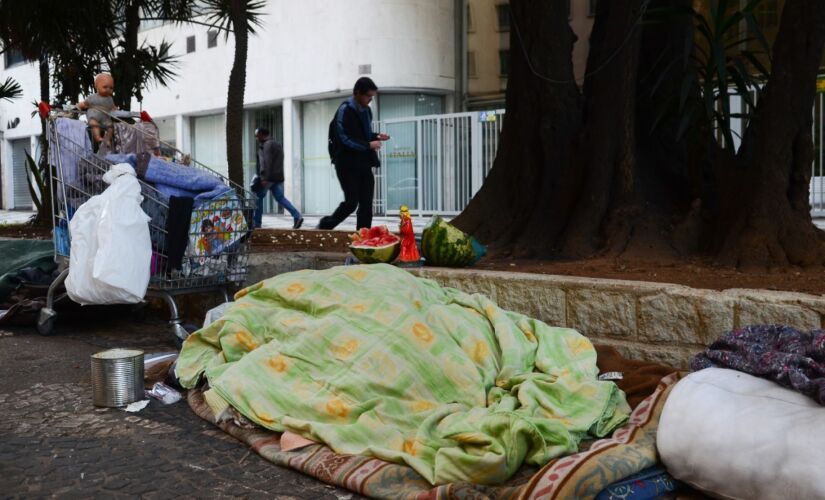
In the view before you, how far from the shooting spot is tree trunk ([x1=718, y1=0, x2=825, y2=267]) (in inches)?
199

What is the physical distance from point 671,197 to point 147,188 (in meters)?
3.85

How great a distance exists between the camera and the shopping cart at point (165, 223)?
5.41m

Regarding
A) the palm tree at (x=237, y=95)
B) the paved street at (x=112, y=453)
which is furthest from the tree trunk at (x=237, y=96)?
the paved street at (x=112, y=453)

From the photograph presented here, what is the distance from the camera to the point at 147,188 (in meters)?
5.41

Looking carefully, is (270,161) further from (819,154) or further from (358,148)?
(819,154)

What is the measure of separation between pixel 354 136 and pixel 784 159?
4.24m

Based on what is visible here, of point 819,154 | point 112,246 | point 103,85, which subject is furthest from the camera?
point 819,154

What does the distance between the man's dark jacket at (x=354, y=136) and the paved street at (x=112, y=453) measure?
13.1 feet

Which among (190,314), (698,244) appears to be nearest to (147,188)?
(190,314)

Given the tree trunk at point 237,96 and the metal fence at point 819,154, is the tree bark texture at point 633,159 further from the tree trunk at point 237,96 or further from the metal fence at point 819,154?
the metal fence at point 819,154

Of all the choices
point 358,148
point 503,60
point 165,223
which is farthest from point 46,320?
point 503,60

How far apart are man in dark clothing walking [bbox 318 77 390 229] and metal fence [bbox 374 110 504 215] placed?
24.5 ft

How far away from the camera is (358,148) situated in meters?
8.05

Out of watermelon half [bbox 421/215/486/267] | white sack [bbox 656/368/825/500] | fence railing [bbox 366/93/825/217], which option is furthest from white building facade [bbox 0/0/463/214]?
white sack [bbox 656/368/825/500]
